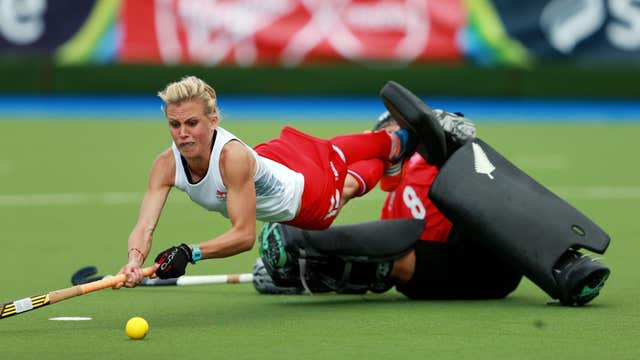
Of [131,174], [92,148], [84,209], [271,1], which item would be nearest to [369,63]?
[271,1]

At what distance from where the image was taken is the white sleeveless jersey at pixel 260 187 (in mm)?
8406

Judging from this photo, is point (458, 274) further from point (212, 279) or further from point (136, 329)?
point (136, 329)

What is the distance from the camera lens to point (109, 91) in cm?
2434

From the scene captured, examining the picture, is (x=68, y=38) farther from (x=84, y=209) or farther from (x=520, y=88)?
(x=84, y=209)

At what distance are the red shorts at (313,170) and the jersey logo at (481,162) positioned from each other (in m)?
0.89

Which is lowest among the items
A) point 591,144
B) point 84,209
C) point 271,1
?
point 591,144

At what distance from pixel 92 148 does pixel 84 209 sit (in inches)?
210

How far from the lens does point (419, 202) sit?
31.5ft

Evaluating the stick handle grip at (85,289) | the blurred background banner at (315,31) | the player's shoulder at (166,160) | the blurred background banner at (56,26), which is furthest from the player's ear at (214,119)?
the blurred background banner at (56,26)

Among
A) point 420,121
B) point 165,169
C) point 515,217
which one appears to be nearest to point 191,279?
point 165,169

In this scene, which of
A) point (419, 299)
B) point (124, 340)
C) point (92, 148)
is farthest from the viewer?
point (92, 148)

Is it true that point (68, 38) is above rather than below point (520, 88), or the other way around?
above

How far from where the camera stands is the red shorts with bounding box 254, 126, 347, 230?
9102 millimetres

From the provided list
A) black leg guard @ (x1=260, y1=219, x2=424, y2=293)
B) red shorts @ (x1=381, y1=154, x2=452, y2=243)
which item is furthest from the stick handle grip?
red shorts @ (x1=381, y1=154, x2=452, y2=243)
